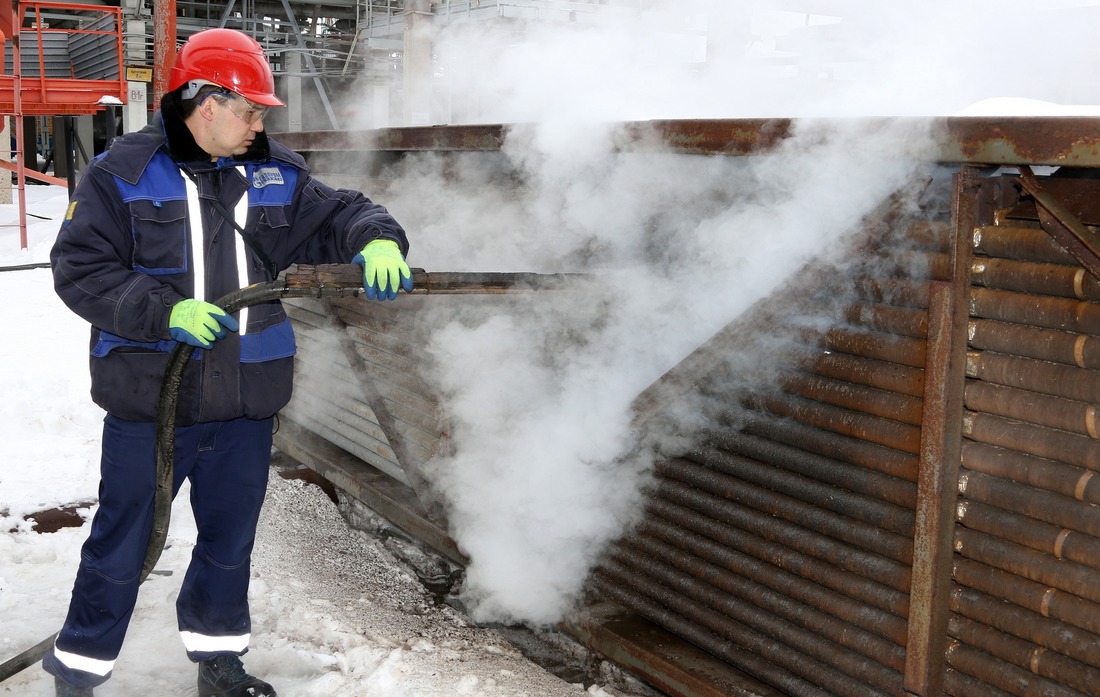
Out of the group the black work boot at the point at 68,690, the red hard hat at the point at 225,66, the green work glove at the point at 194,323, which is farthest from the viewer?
the black work boot at the point at 68,690

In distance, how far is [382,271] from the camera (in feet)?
9.33

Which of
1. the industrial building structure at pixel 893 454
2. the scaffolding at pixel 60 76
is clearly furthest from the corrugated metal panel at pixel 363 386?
the scaffolding at pixel 60 76

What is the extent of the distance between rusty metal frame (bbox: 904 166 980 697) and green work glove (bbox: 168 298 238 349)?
1898mm

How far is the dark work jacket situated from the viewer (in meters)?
2.71

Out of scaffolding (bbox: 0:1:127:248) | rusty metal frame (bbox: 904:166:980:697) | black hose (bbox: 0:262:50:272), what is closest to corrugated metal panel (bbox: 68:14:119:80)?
scaffolding (bbox: 0:1:127:248)

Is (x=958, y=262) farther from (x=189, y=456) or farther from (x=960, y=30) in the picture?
(x=960, y=30)

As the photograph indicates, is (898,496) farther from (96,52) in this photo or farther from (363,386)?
(96,52)

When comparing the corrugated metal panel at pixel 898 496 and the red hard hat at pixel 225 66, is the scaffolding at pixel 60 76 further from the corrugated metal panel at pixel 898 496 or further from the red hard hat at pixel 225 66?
the corrugated metal panel at pixel 898 496

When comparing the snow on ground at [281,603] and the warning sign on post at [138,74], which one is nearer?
the snow on ground at [281,603]

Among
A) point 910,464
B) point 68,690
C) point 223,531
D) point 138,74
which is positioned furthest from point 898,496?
point 138,74

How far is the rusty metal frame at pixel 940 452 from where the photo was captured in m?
2.35

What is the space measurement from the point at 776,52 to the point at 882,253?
616cm

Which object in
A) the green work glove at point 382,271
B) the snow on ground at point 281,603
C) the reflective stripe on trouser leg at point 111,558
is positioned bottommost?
the snow on ground at point 281,603

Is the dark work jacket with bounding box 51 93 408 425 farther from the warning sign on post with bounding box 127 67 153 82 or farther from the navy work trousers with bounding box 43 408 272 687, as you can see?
the warning sign on post with bounding box 127 67 153 82
